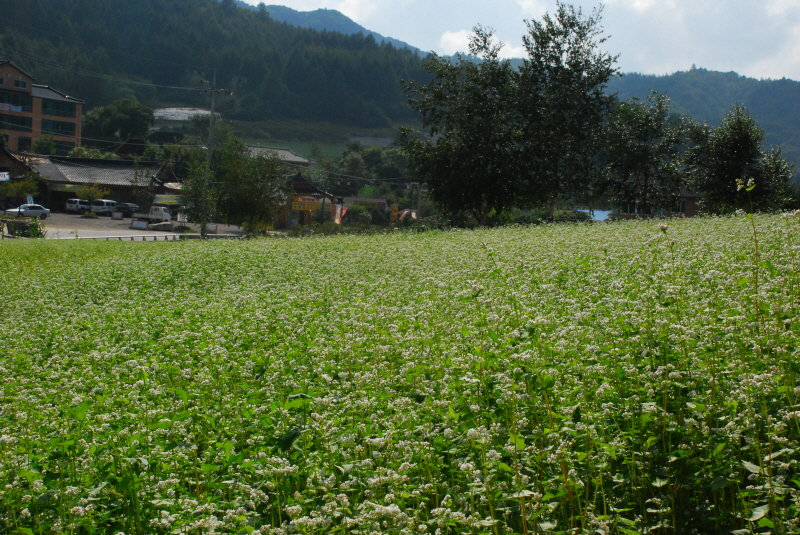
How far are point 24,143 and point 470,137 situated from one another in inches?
3104

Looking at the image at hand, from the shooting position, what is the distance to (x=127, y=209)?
6962 centimetres

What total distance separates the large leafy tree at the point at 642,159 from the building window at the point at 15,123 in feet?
271

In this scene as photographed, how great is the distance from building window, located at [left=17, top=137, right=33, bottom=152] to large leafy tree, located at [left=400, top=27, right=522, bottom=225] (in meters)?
74.0

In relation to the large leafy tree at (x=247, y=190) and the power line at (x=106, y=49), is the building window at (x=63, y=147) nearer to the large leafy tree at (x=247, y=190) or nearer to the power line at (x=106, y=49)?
the large leafy tree at (x=247, y=190)

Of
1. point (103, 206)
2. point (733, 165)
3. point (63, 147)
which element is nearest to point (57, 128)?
point (63, 147)

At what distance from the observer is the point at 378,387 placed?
5.47 m

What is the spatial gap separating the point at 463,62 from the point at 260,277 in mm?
29294

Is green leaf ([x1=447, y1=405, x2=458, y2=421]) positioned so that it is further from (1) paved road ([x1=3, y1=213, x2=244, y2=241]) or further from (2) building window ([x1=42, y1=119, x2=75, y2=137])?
(2) building window ([x1=42, y1=119, x2=75, y2=137])

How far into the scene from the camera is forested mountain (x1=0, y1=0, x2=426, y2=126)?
149625mm

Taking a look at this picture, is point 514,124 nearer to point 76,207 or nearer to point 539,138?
point 539,138

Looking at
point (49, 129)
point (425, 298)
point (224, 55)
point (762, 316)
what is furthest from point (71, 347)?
point (224, 55)

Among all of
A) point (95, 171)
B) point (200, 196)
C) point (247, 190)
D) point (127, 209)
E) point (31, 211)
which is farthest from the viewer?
point (95, 171)

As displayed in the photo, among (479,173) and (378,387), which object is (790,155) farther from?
(378,387)

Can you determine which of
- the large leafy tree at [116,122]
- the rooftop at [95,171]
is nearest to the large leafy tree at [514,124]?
the rooftop at [95,171]
